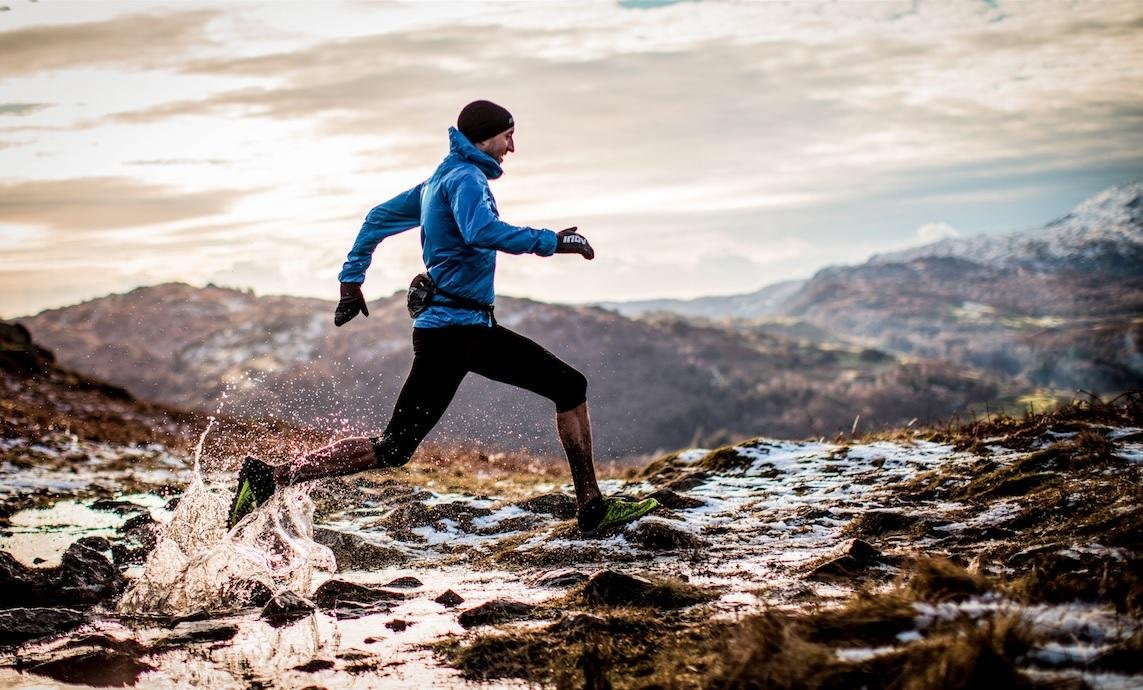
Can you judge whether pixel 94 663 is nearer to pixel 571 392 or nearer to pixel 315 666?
pixel 315 666

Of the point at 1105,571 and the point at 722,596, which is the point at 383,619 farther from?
the point at 1105,571

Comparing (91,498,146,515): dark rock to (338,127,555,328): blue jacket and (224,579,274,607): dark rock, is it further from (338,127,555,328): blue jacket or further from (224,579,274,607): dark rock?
(338,127,555,328): blue jacket

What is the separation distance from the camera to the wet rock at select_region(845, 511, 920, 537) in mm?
6156

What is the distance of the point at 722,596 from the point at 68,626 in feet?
11.7

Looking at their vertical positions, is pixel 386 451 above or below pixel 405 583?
above

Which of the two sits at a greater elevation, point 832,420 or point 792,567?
point 792,567

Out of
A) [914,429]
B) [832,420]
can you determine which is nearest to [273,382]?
[832,420]

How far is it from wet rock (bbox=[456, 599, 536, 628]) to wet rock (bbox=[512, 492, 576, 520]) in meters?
3.40

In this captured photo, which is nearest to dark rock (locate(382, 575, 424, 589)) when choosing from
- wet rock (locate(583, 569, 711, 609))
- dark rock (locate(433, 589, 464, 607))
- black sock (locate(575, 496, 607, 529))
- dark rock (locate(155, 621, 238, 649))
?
dark rock (locate(433, 589, 464, 607))

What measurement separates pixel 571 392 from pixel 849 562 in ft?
7.81

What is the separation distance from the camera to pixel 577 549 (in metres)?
6.35

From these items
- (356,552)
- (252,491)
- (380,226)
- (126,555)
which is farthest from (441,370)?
(126,555)

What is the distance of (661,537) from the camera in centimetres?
636

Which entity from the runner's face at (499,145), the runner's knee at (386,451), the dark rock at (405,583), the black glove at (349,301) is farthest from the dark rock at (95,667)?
the runner's face at (499,145)
